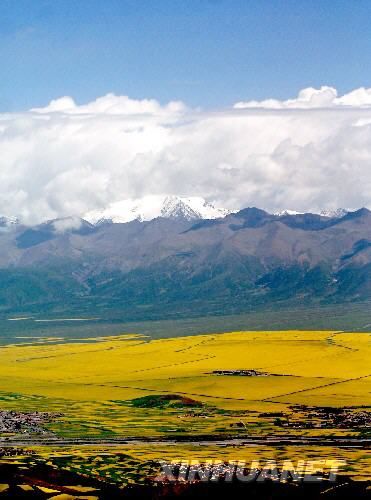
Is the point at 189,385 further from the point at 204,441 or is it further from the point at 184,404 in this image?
the point at 204,441

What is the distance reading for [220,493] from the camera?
54.8 metres

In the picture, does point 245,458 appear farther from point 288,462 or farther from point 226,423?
point 226,423

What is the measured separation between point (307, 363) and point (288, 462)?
81.6 metres

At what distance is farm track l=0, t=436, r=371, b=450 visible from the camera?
7791 centimetres

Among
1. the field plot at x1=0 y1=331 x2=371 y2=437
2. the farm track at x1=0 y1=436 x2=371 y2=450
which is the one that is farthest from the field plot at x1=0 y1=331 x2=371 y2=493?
the farm track at x1=0 y1=436 x2=371 y2=450

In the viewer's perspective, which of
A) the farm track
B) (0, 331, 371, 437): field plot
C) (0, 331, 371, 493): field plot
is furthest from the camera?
(0, 331, 371, 437): field plot

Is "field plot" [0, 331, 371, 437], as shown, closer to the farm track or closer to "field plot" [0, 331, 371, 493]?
"field plot" [0, 331, 371, 493]

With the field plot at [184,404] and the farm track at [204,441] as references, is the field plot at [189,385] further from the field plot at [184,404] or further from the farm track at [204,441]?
the farm track at [204,441]

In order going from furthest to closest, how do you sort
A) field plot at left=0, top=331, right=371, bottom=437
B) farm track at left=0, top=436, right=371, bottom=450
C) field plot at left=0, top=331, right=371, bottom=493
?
field plot at left=0, top=331, right=371, bottom=437 < farm track at left=0, top=436, right=371, bottom=450 < field plot at left=0, top=331, right=371, bottom=493

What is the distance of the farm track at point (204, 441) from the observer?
77.9 metres

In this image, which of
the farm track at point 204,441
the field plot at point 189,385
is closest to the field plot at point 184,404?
the field plot at point 189,385

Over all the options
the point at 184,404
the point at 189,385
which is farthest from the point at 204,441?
the point at 189,385

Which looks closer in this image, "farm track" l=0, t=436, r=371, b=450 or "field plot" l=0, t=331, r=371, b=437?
"farm track" l=0, t=436, r=371, b=450

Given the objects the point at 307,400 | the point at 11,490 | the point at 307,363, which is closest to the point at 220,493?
the point at 11,490
